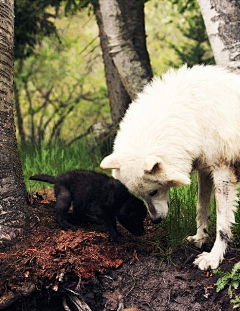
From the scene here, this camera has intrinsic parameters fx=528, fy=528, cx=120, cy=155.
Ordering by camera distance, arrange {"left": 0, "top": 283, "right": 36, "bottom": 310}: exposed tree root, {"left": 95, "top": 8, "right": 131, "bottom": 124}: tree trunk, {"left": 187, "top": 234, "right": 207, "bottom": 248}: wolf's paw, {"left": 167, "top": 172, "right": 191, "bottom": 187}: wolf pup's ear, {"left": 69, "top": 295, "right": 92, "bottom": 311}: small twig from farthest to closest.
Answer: {"left": 95, "top": 8, "right": 131, "bottom": 124}: tree trunk, {"left": 187, "top": 234, "right": 207, "bottom": 248}: wolf's paw, {"left": 167, "top": 172, "right": 191, "bottom": 187}: wolf pup's ear, {"left": 69, "top": 295, "right": 92, "bottom": 311}: small twig, {"left": 0, "top": 283, "right": 36, "bottom": 310}: exposed tree root

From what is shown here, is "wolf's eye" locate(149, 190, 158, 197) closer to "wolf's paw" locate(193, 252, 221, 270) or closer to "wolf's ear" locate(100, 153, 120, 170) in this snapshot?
"wolf's ear" locate(100, 153, 120, 170)

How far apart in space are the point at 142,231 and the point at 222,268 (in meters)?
0.82

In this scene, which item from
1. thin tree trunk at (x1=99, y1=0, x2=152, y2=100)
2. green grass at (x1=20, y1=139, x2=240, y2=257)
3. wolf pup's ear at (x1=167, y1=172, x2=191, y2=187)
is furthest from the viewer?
thin tree trunk at (x1=99, y1=0, x2=152, y2=100)

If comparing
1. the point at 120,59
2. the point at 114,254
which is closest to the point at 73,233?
the point at 114,254

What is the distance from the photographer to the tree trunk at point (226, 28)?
5844mm

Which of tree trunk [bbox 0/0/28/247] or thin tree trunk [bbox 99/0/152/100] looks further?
thin tree trunk [bbox 99/0/152/100]

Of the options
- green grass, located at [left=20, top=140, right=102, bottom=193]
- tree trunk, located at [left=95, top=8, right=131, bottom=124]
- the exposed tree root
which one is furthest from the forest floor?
tree trunk, located at [left=95, top=8, right=131, bottom=124]

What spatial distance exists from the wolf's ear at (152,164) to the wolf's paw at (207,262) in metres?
0.90

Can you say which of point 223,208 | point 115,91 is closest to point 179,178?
point 223,208

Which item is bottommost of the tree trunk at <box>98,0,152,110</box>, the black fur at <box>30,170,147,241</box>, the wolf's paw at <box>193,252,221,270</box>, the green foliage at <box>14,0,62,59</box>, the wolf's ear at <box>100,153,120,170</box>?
the wolf's paw at <box>193,252,221,270</box>

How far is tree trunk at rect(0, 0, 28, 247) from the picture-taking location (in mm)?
4512

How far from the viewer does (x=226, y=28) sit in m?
5.87

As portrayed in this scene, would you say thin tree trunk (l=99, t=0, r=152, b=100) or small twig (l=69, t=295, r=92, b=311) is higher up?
thin tree trunk (l=99, t=0, r=152, b=100)

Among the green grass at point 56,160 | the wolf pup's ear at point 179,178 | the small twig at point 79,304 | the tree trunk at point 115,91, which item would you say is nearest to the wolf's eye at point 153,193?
the wolf pup's ear at point 179,178
